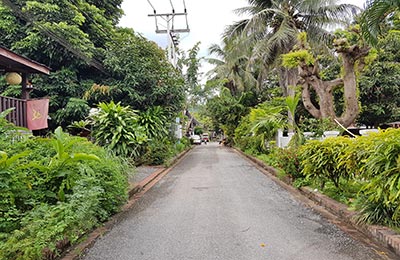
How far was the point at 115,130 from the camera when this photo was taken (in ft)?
31.3

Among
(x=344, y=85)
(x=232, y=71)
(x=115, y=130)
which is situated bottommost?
(x=115, y=130)

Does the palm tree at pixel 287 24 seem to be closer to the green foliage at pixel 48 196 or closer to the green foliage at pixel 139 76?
the green foliage at pixel 139 76

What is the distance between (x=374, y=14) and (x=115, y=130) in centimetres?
786

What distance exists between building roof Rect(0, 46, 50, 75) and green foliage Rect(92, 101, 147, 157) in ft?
7.28

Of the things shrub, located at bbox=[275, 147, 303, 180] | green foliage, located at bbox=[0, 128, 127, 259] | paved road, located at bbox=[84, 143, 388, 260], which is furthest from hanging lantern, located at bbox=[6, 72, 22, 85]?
shrub, located at bbox=[275, 147, 303, 180]

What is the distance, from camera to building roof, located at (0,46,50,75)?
23.3ft

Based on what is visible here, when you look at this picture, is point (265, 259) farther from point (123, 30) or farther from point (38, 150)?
point (123, 30)

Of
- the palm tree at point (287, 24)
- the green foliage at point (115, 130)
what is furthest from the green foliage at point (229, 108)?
the green foliage at point (115, 130)

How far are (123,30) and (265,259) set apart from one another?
17.0m

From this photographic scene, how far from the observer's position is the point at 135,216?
5020mm

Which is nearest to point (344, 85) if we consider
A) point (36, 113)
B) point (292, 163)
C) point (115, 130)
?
point (292, 163)

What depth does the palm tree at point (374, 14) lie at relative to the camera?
18.3 feet

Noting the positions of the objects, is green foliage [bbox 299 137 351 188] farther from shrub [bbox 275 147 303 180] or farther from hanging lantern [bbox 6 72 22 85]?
hanging lantern [bbox 6 72 22 85]

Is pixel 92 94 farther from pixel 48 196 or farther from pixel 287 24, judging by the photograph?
pixel 287 24
